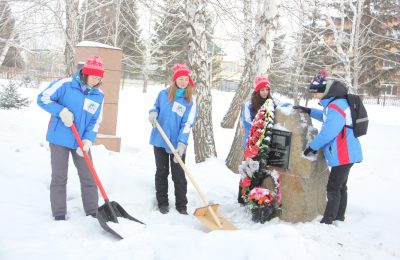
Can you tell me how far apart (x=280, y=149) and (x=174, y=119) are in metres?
1.33

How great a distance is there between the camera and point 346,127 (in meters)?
4.33

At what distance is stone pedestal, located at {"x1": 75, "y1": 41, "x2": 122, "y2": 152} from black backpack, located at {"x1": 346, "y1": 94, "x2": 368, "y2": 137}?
493 centimetres

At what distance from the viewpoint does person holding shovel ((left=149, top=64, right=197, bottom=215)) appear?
15.7 feet

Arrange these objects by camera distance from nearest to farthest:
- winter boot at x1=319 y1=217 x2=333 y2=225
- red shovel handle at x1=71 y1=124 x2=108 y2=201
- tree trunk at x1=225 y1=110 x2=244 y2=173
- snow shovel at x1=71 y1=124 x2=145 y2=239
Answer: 1. snow shovel at x1=71 y1=124 x2=145 y2=239
2. red shovel handle at x1=71 y1=124 x2=108 y2=201
3. winter boot at x1=319 y1=217 x2=333 y2=225
4. tree trunk at x1=225 y1=110 x2=244 y2=173

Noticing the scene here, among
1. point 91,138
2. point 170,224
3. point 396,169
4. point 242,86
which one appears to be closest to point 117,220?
point 170,224

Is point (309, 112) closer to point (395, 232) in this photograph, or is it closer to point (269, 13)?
point (395, 232)

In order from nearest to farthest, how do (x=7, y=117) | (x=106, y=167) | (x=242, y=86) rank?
(x=106, y=167)
(x=7, y=117)
(x=242, y=86)

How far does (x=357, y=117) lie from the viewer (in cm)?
432

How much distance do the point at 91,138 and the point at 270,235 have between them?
6.83 ft

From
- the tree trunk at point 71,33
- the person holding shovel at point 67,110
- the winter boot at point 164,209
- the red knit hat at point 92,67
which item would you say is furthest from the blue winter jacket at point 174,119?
the tree trunk at point 71,33

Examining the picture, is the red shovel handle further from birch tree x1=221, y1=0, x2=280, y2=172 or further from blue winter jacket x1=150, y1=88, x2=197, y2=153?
birch tree x1=221, y1=0, x2=280, y2=172

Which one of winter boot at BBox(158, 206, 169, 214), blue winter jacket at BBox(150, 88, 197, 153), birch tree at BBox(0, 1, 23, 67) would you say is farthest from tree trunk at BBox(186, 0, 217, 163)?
birch tree at BBox(0, 1, 23, 67)

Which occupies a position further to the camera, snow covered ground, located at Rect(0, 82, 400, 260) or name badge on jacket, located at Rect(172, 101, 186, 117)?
name badge on jacket, located at Rect(172, 101, 186, 117)

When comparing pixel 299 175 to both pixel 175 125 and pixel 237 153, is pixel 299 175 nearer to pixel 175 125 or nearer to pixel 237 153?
pixel 175 125
